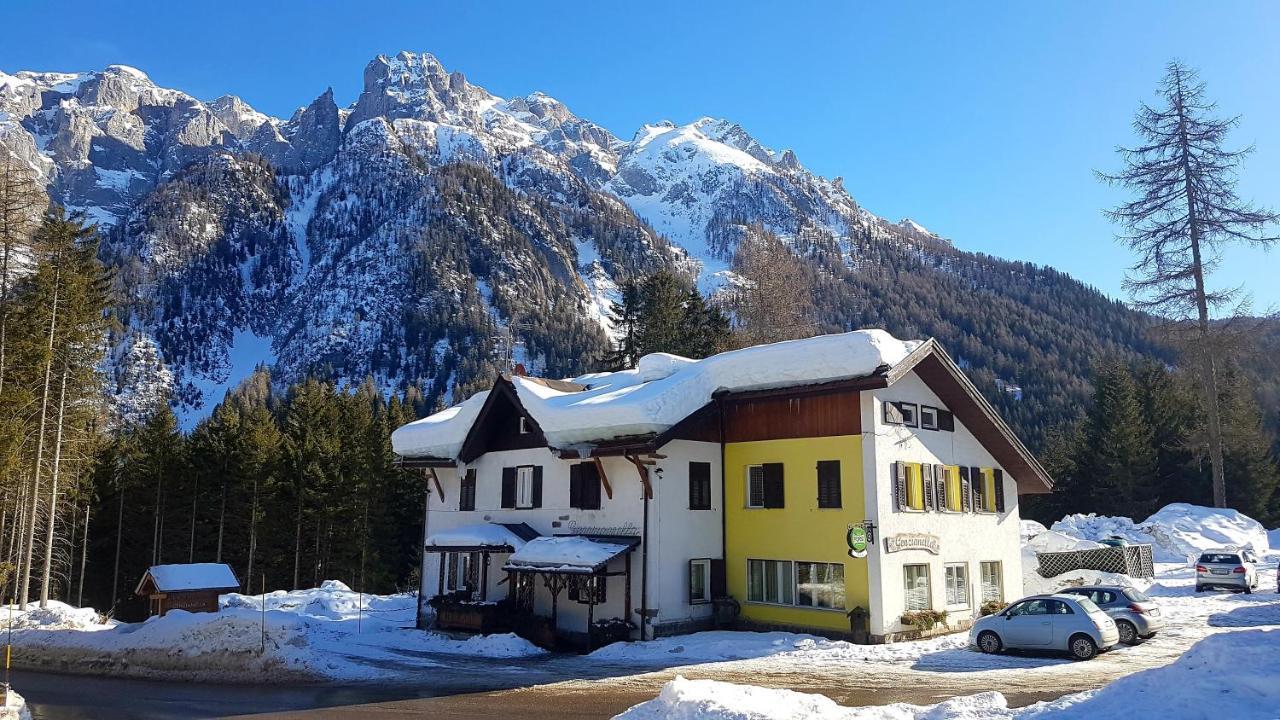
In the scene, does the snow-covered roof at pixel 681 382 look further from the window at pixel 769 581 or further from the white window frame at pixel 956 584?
the white window frame at pixel 956 584

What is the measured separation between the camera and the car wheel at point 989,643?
21.6 metres

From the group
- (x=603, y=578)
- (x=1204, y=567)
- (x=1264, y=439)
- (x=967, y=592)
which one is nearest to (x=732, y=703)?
(x=603, y=578)

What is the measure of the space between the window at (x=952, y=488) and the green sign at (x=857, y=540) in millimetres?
5299

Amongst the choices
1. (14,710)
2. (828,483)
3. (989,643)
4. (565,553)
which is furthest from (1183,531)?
(14,710)

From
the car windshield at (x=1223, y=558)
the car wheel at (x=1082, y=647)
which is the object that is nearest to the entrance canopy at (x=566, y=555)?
the car wheel at (x=1082, y=647)

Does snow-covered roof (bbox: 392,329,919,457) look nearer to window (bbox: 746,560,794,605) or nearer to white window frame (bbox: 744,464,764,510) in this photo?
white window frame (bbox: 744,464,764,510)

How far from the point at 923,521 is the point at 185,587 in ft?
93.0

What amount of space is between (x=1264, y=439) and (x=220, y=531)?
7725cm

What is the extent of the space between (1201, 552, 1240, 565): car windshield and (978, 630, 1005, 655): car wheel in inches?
768

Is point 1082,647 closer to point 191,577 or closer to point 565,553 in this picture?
point 565,553

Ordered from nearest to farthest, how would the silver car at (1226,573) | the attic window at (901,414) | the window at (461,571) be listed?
the attic window at (901,414) < the window at (461,571) < the silver car at (1226,573)

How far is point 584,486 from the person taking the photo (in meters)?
29.1

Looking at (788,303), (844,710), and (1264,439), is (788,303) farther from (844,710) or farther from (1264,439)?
(1264,439)

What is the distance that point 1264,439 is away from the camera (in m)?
64.4
